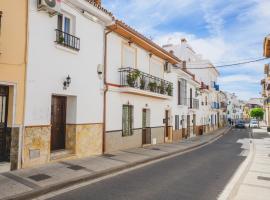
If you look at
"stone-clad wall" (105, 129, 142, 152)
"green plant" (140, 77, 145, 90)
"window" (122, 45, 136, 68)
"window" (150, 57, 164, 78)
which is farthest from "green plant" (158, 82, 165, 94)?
"stone-clad wall" (105, 129, 142, 152)

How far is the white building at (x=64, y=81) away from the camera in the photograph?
8.91 metres

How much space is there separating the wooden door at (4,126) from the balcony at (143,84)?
655 centimetres

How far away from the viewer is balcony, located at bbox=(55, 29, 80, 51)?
32.4 ft

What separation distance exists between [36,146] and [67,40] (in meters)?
4.29

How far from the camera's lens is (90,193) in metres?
6.71

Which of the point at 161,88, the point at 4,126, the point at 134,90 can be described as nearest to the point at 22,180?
the point at 4,126

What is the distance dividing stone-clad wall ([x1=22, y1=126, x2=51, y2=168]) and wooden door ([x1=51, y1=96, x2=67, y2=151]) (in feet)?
3.54

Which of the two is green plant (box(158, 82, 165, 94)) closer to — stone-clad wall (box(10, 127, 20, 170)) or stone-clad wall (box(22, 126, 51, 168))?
stone-clad wall (box(22, 126, 51, 168))

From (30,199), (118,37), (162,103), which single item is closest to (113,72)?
(118,37)

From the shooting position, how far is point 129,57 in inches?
596

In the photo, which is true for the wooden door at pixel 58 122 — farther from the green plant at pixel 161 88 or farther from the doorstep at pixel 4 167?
the green plant at pixel 161 88

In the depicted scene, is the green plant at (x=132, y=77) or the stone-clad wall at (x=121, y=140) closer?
the stone-clad wall at (x=121, y=140)

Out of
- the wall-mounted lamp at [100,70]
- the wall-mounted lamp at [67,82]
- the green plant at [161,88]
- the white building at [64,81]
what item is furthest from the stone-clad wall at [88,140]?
the green plant at [161,88]

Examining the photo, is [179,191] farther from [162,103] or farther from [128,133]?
[162,103]
